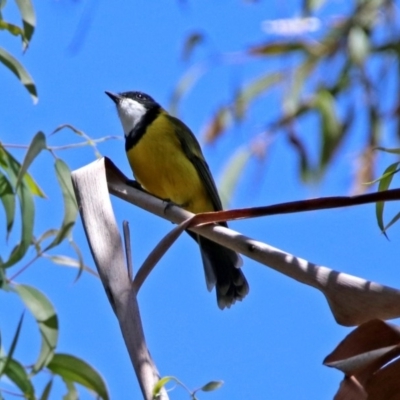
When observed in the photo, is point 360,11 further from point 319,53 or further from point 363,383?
point 363,383

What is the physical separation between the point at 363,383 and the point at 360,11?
2.24m

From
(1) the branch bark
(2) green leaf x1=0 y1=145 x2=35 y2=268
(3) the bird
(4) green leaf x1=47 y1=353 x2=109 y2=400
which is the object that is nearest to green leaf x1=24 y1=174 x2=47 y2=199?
(2) green leaf x1=0 y1=145 x2=35 y2=268

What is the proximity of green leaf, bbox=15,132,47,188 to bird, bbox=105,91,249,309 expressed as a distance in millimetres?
1120

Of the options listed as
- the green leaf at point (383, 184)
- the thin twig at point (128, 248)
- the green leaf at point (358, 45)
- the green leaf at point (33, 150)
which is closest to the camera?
the thin twig at point (128, 248)

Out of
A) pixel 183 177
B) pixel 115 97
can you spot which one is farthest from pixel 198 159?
pixel 115 97

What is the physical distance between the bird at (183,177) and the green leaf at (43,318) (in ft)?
2.62

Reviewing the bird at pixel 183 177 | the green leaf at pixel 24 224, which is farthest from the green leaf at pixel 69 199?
the bird at pixel 183 177

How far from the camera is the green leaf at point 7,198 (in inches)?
63.1

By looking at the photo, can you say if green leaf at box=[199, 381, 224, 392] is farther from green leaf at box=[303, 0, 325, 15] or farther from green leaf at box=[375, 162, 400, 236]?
green leaf at box=[303, 0, 325, 15]

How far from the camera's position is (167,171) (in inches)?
103

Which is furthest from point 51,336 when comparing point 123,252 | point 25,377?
point 123,252

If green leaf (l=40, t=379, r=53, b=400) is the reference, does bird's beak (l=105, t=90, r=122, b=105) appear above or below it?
above

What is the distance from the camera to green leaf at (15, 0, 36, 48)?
1750 millimetres

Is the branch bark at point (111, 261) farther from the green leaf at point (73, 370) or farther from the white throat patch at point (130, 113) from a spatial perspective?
the white throat patch at point (130, 113)
